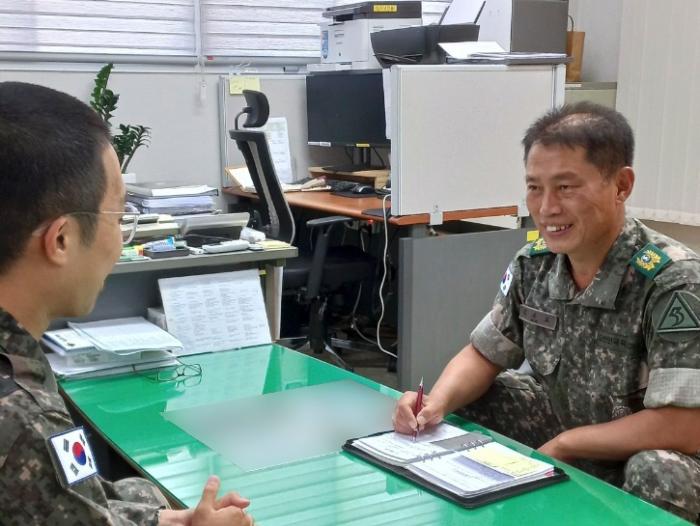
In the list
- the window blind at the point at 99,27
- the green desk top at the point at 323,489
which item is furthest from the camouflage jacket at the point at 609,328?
the window blind at the point at 99,27

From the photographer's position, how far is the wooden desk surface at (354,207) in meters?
3.04

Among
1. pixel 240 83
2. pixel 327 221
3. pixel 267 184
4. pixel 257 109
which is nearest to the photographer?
pixel 327 221

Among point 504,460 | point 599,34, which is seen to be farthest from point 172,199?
point 599,34

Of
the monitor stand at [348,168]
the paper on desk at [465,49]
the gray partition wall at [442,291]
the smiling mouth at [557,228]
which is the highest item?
the paper on desk at [465,49]

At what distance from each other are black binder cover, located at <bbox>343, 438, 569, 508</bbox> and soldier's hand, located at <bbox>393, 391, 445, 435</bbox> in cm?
13

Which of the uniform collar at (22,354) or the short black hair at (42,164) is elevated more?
the short black hair at (42,164)

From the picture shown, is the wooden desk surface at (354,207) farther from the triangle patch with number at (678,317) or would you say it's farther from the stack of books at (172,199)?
the triangle patch with number at (678,317)

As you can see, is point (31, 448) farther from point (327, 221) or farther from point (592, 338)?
point (327, 221)

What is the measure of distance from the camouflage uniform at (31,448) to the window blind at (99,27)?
11.2 feet

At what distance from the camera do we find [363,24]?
412 centimetres

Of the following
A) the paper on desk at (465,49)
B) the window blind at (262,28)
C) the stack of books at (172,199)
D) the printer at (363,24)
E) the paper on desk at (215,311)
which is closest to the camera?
the paper on desk at (215,311)

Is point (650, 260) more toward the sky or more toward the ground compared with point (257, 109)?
more toward the ground

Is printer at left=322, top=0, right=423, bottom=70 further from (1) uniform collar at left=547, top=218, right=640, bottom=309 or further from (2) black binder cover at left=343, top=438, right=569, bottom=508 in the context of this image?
(2) black binder cover at left=343, top=438, right=569, bottom=508

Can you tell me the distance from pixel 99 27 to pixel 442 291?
227cm
